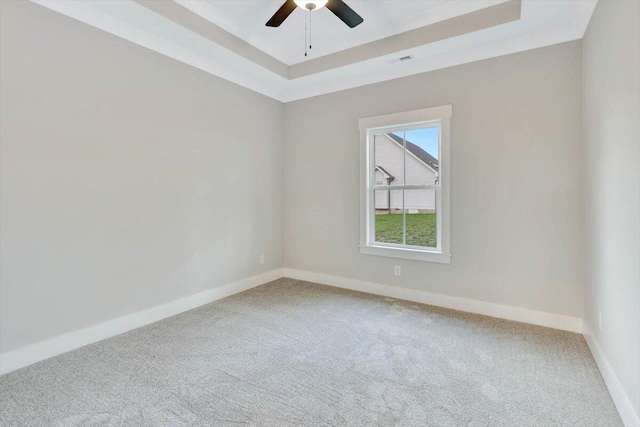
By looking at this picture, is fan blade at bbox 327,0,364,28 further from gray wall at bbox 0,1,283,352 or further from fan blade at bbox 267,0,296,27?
gray wall at bbox 0,1,283,352

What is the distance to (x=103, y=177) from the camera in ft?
8.76

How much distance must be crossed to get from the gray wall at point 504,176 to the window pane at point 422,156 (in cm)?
26

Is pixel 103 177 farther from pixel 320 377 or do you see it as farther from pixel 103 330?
pixel 320 377

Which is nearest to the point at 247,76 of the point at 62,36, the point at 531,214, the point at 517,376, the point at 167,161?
the point at 167,161

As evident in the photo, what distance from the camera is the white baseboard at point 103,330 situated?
2227 millimetres

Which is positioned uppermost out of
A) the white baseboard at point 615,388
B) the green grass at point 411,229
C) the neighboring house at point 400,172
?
the neighboring house at point 400,172

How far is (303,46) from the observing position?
12.0 feet

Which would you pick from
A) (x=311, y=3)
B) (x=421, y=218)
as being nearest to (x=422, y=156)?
(x=421, y=218)

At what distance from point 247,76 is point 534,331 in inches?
165

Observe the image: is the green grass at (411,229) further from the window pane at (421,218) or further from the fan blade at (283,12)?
the fan blade at (283,12)

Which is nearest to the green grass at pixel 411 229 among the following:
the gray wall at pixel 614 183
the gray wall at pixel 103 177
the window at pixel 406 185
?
the window at pixel 406 185

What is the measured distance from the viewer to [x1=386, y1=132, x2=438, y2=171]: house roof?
359 centimetres

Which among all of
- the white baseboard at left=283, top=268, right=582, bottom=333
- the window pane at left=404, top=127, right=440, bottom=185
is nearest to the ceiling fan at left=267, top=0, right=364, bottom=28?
the window pane at left=404, top=127, right=440, bottom=185

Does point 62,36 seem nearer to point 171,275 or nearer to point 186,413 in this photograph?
point 171,275
